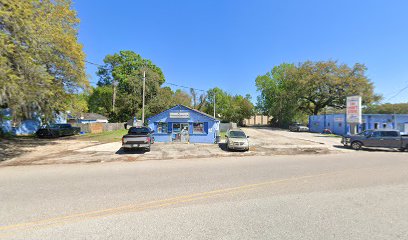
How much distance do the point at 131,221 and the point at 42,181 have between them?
16.7 feet

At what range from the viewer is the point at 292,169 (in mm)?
8852

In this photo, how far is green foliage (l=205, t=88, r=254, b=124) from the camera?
65062mm

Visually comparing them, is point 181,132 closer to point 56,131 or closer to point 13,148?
point 13,148

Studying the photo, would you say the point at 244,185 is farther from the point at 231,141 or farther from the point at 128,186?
the point at 231,141

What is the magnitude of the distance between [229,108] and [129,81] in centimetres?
3579

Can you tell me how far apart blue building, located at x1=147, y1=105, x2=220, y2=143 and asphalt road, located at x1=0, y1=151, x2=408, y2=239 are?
12616 mm

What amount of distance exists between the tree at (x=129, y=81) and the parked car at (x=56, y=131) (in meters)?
10.9

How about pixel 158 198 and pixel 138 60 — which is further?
pixel 138 60

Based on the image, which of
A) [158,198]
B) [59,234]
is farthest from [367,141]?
[59,234]

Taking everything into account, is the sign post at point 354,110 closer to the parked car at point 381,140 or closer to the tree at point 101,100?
the parked car at point 381,140

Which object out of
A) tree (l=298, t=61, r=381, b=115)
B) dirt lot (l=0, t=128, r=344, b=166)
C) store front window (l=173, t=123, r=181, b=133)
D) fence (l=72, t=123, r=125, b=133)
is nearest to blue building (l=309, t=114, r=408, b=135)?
tree (l=298, t=61, r=381, b=115)

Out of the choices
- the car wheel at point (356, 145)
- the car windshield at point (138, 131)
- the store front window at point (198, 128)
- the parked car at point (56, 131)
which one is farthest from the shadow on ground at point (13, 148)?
the car wheel at point (356, 145)

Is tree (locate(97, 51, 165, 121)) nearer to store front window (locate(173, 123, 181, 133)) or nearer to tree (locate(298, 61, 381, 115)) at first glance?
store front window (locate(173, 123, 181, 133))

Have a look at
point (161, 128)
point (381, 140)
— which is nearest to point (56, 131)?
point (161, 128)
